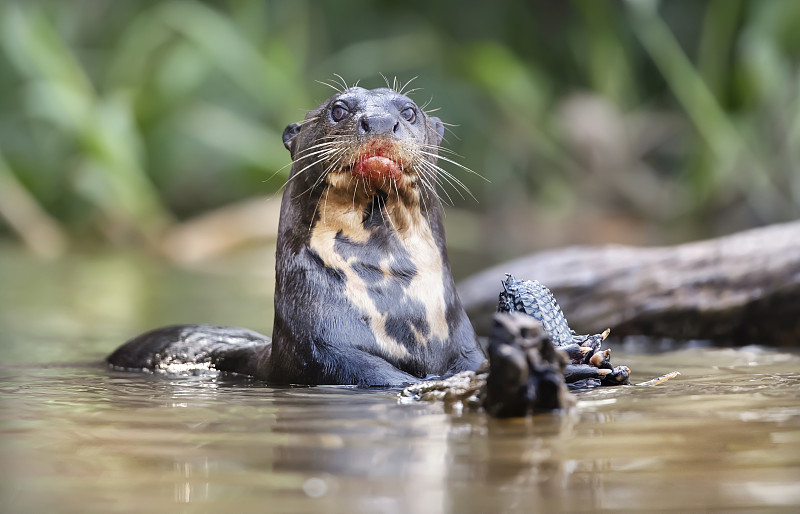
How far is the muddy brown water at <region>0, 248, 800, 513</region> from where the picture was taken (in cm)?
166

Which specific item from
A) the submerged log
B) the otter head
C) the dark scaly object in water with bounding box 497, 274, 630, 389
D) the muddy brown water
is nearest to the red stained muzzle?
the otter head

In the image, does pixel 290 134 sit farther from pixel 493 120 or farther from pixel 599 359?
pixel 493 120

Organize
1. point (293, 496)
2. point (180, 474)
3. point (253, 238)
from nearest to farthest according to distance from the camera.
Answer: point (293, 496), point (180, 474), point (253, 238)

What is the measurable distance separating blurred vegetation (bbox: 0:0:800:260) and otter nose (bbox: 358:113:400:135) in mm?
6797

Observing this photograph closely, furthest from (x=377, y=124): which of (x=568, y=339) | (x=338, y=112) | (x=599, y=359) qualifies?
(x=599, y=359)

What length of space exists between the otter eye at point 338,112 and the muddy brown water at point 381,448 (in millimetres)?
870

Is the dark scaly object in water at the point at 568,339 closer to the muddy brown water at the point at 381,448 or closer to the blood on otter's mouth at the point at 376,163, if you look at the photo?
the muddy brown water at the point at 381,448

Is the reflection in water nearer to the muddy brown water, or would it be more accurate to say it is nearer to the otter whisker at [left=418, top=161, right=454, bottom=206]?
the muddy brown water

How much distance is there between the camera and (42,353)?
4.34 m

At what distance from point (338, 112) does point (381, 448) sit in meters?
1.57

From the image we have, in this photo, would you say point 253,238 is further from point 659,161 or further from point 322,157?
point 322,157

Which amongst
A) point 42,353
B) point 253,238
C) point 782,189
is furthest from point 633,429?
point 253,238

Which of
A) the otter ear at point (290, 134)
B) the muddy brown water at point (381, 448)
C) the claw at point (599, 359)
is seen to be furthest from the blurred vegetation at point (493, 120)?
the muddy brown water at point (381, 448)

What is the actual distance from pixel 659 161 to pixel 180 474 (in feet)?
40.2
